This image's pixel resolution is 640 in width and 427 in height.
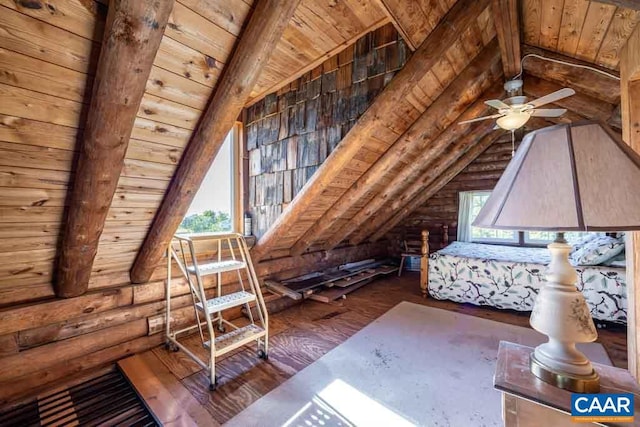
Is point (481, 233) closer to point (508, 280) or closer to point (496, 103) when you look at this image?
point (508, 280)

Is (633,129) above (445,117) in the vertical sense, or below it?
below

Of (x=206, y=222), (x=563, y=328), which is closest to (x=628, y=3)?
(x=563, y=328)

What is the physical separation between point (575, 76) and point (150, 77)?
3.44 meters

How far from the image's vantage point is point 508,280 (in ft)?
11.3

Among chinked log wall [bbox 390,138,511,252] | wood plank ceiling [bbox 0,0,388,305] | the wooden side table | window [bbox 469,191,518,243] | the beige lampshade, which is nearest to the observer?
the beige lampshade

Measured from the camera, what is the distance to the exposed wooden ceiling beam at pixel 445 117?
2594 mm

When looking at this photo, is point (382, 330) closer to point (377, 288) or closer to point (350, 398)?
point (350, 398)

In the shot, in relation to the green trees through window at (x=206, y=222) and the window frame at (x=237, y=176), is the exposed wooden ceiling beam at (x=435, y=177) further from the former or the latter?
the green trees through window at (x=206, y=222)

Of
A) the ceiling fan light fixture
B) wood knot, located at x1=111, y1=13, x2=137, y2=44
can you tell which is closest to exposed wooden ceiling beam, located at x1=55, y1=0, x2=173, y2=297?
wood knot, located at x1=111, y1=13, x2=137, y2=44

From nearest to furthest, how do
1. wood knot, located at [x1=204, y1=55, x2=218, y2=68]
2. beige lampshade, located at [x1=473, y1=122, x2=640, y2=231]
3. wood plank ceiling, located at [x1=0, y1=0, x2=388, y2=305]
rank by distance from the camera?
beige lampshade, located at [x1=473, y1=122, x2=640, y2=231]
wood plank ceiling, located at [x1=0, y1=0, x2=388, y2=305]
wood knot, located at [x1=204, y1=55, x2=218, y2=68]

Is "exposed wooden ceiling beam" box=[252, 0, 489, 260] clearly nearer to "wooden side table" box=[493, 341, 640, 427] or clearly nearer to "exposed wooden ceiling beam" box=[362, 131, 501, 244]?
"wooden side table" box=[493, 341, 640, 427]

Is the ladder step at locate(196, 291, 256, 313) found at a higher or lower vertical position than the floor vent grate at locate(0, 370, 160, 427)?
higher

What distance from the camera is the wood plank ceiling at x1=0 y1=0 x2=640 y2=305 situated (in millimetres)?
1119

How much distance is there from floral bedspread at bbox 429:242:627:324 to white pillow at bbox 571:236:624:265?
81 millimetres
